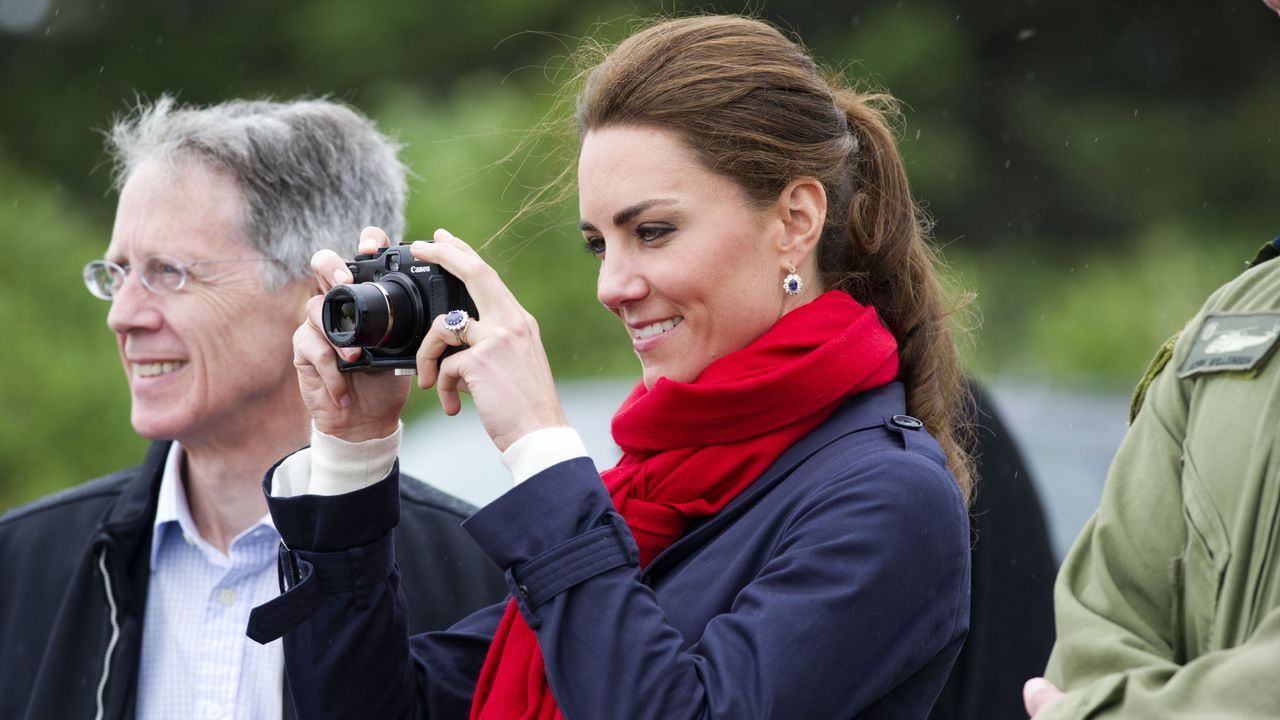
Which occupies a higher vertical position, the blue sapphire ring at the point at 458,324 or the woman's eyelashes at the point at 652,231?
the woman's eyelashes at the point at 652,231

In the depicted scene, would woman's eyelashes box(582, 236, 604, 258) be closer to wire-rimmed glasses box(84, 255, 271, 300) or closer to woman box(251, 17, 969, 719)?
woman box(251, 17, 969, 719)

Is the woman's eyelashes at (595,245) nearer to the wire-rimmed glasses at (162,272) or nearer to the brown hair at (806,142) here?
the brown hair at (806,142)

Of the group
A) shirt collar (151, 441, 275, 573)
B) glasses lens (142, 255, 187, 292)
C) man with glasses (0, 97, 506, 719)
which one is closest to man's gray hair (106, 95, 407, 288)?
man with glasses (0, 97, 506, 719)

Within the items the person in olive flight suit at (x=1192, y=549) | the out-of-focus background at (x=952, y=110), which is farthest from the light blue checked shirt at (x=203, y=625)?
the out-of-focus background at (x=952, y=110)

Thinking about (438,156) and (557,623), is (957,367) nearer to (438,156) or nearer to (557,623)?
(557,623)

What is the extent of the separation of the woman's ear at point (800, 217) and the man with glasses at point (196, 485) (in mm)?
1077

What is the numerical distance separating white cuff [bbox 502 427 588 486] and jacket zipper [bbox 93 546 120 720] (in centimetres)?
109

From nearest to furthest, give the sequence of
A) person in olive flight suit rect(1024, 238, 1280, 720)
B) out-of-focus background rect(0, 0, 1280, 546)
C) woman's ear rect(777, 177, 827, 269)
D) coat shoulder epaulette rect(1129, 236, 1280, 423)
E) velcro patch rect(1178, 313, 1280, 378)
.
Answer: person in olive flight suit rect(1024, 238, 1280, 720) < velcro patch rect(1178, 313, 1280, 378) < coat shoulder epaulette rect(1129, 236, 1280, 423) < woman's ear rect(777, 177, 827, 269) < out-of-focus background rect(0, 0, 1280, 546)

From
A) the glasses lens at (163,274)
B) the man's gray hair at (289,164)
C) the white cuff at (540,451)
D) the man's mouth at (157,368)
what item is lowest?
the white cuff at (540,451)

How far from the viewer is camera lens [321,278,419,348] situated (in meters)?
2.31

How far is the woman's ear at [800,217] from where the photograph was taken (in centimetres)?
233

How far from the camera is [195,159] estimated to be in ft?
10.5

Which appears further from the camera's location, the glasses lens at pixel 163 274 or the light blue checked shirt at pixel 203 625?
the glasses lens at pixel 163 274

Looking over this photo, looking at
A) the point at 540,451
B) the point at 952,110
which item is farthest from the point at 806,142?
the point at 952,110
